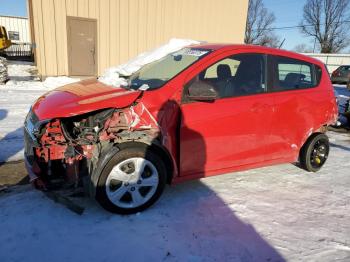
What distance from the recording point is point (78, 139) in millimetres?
3275

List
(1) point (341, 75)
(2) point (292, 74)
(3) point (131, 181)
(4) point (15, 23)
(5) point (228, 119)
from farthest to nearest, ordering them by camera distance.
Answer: (4) point (15, 23), (1) point (341, 75), (2) point (292, 74), (5) point (228, 119), (3) point (131, 181)

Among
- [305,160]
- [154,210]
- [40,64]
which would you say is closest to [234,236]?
[154,210]

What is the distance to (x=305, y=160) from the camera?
489cm

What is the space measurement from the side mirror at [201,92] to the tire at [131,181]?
761 millimetres

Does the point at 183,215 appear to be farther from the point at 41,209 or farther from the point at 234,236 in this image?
the point at 41,209

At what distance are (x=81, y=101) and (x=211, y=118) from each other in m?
1.42

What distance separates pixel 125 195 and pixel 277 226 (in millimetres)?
1627

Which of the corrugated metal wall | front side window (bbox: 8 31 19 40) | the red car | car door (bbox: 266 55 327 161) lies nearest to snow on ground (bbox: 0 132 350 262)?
the red car

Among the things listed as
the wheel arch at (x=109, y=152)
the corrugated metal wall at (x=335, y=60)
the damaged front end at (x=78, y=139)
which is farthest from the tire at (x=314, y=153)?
the corrugated metal wall at (x=335, y=60)

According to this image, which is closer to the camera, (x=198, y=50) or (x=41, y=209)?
(x=41, y=209)

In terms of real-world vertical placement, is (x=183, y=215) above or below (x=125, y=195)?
below

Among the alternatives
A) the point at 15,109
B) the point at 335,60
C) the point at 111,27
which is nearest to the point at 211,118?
the point at 15,109

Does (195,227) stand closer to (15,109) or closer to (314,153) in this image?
(314,153)

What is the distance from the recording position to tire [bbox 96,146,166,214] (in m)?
3.24
